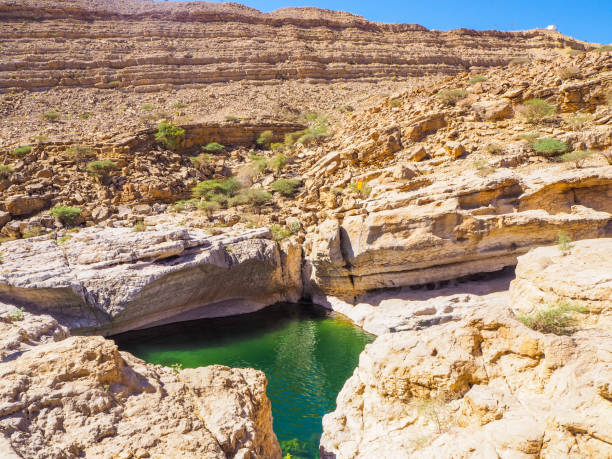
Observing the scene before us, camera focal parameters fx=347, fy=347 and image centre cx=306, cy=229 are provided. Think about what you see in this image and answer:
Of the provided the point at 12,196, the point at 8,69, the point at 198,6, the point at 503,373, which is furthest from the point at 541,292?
the point at 198,6

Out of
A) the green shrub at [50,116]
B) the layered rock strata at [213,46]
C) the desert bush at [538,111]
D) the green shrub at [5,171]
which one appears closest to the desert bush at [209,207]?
the green shrub at [5,171]

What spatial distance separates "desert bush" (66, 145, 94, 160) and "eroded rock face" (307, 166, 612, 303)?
46.1 feet

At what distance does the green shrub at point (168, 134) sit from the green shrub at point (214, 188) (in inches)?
168

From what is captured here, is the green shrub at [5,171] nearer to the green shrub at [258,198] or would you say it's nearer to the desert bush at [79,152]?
the desert bush at [79,152]

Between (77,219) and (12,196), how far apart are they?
302cm

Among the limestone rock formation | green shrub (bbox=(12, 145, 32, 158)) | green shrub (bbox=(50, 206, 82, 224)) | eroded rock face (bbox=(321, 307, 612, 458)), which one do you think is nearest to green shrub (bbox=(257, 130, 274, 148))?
green shrub (bbox=(50, 206, 82, 224))

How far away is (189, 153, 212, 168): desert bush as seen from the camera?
19.7 m

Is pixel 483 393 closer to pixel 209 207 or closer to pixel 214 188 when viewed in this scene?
pixel 209 207

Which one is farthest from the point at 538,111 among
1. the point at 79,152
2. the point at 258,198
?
the point at 79,152

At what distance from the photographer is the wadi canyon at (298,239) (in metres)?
3.16

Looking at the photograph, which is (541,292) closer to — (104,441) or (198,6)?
(104,441)

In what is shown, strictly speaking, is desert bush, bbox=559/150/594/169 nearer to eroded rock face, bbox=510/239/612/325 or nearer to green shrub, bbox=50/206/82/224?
eroded rock face, bbox=510/239/612/325

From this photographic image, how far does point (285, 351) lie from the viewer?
402 inches

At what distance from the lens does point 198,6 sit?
40.1 metres
